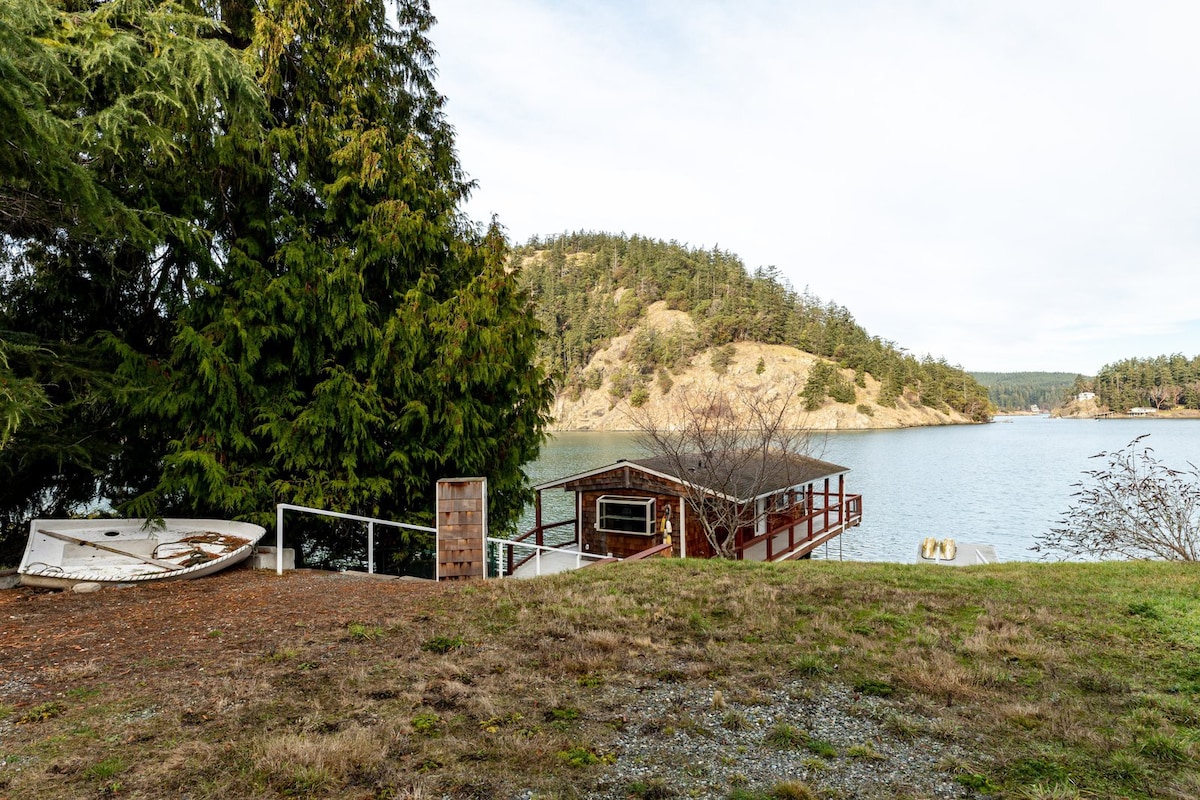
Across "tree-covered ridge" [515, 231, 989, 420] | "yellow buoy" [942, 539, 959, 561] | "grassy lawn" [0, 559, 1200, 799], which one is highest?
"tree-covered ridge" [515, 231, 989, 420]

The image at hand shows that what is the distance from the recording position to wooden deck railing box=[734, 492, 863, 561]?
53.6 ft

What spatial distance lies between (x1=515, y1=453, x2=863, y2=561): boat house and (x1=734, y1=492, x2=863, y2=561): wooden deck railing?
61mm

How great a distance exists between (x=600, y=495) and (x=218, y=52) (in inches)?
490

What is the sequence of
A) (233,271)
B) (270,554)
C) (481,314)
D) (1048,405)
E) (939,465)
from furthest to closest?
(1048,405) < (939,465) < (481,314) < (233,271) < (270,554)

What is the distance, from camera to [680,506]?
49.9 feet

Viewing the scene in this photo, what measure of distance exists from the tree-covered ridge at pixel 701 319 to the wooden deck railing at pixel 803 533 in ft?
203

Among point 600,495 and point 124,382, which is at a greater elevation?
point 124,382

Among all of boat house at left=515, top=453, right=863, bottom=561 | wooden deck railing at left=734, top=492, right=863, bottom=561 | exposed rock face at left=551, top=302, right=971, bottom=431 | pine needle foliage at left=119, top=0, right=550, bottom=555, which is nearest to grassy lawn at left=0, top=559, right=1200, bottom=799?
pine needle foliage at left=119, top=0, right=550, bottom=555

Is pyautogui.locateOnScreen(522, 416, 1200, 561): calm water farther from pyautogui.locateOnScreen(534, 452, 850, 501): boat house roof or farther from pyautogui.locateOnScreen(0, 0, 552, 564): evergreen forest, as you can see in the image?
pyautogui.locateOnScreen(0, 0, 552, 564): evergreen forest

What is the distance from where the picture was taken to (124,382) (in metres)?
8.98

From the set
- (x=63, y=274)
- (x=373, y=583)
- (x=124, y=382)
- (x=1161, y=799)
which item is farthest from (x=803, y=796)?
(x=63, y=274)

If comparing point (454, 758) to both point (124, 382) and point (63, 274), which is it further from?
point (63, 274)

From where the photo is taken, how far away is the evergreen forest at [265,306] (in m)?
8.78

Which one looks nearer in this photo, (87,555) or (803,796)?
(803,796)
